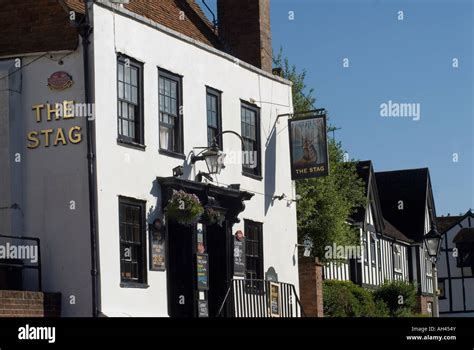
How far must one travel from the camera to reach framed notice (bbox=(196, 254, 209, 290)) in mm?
19266

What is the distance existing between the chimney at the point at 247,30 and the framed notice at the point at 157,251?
642 cm

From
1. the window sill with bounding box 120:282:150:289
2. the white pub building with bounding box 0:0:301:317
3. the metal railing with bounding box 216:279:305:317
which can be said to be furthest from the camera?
the metal railing with bounding box 216:279:305:317

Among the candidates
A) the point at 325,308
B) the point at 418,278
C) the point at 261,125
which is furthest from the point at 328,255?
the point at 418,278

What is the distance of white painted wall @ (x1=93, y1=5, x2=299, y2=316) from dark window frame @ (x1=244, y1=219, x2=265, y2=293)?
0.18 m

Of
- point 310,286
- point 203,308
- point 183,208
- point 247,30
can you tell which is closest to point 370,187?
point 310,286

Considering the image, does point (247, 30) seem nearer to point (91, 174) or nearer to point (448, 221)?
point (91, 174)

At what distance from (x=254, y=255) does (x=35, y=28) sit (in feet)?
22.9

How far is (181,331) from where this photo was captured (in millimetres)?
7988

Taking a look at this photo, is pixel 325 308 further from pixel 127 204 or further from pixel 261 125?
pixel 127 204

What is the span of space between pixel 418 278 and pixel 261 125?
29.5 m
